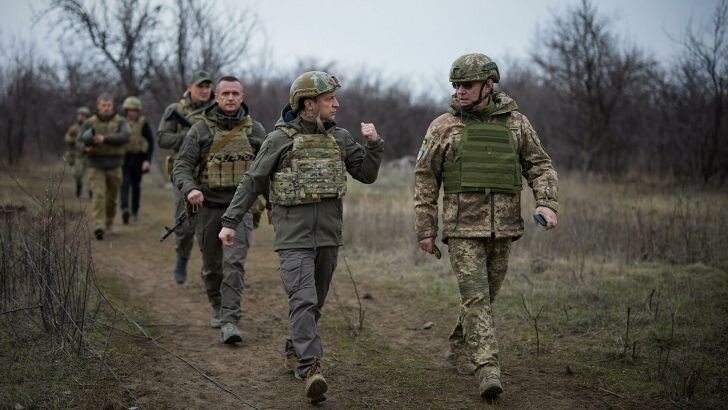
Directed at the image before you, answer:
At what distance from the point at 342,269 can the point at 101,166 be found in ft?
14.0

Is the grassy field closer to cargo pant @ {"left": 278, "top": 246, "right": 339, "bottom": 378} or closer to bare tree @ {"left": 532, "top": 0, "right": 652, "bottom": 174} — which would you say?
cargo pant @ {"left": 278, "top": 246, "right": 339, "bottom": 378}

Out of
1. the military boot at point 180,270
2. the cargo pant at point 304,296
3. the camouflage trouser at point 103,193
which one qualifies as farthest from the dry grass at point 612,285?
the camouflage trouser at point 103,193

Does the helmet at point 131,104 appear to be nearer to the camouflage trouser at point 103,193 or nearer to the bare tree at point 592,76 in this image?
the camouflage trouser at point 103,193

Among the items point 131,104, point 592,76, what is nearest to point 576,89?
point 592,76

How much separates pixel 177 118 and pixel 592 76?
14.3 meters

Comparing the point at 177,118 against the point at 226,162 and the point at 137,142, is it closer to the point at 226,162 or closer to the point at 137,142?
the point at 226,162

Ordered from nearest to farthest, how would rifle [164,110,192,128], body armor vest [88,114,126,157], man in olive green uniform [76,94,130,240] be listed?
rifle [164,110,192,128] < man in olive green uniform [76,94,130,240] < body armor vest [88,114,126,157]

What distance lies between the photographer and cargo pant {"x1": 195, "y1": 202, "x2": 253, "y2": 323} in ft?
19.4

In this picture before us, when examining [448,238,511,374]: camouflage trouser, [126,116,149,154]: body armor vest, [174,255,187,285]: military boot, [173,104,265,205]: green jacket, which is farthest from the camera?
[126,116,149,154]: body armor vest

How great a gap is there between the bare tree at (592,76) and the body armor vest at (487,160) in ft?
47.3

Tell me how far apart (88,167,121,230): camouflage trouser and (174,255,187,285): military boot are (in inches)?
118

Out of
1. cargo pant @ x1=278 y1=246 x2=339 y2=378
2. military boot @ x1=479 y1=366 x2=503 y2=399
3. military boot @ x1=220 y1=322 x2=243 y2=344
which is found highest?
cargo pant @ x1=278 y1=246 x2=339 y2=378

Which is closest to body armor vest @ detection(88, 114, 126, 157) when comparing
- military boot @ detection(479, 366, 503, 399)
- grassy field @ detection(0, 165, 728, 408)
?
grassy field @ detection(0, 165, 728, 408)

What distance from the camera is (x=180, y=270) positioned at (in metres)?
8.07
